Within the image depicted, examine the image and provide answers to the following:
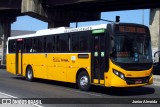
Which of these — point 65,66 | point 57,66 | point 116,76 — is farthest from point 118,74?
point 57,66

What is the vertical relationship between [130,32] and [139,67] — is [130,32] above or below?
above

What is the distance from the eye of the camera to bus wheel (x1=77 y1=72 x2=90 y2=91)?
57.5 feet

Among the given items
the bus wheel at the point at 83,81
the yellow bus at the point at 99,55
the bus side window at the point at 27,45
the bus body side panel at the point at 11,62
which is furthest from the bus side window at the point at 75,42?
the bus body side panel at the point at 11,62

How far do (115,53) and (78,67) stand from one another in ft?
9.76

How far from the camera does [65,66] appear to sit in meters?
19.6

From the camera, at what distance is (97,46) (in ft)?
55.6

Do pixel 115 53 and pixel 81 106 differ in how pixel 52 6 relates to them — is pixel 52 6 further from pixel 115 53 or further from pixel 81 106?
pixel 81 106

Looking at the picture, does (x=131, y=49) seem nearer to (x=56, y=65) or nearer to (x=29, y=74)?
(x=56, y=65)

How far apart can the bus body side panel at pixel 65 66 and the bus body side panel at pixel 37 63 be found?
615 millimetres

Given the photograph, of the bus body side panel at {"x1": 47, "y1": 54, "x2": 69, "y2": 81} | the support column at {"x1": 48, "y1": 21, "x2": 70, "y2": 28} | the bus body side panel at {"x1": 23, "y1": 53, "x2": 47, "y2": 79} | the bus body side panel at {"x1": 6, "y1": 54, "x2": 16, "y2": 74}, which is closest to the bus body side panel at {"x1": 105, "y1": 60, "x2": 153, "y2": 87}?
the bus body side panel at {"x1": 47, "y1": 54, "x2": 69, "y2": 81}

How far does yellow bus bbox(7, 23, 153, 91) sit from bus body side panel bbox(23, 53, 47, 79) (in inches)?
2.2

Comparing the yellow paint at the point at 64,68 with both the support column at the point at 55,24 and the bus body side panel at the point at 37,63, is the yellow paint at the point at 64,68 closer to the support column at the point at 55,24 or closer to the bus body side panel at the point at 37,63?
the bus body side panel at the point at 37,63

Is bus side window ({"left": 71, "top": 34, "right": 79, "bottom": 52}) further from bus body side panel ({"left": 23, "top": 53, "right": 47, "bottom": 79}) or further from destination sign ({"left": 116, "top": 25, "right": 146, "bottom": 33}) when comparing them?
bus body side panel ({"left": 23, "top": 53, "right": 47, "bottom": 79})

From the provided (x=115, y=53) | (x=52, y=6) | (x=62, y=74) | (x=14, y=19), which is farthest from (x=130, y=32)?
(x=14, y=19)
